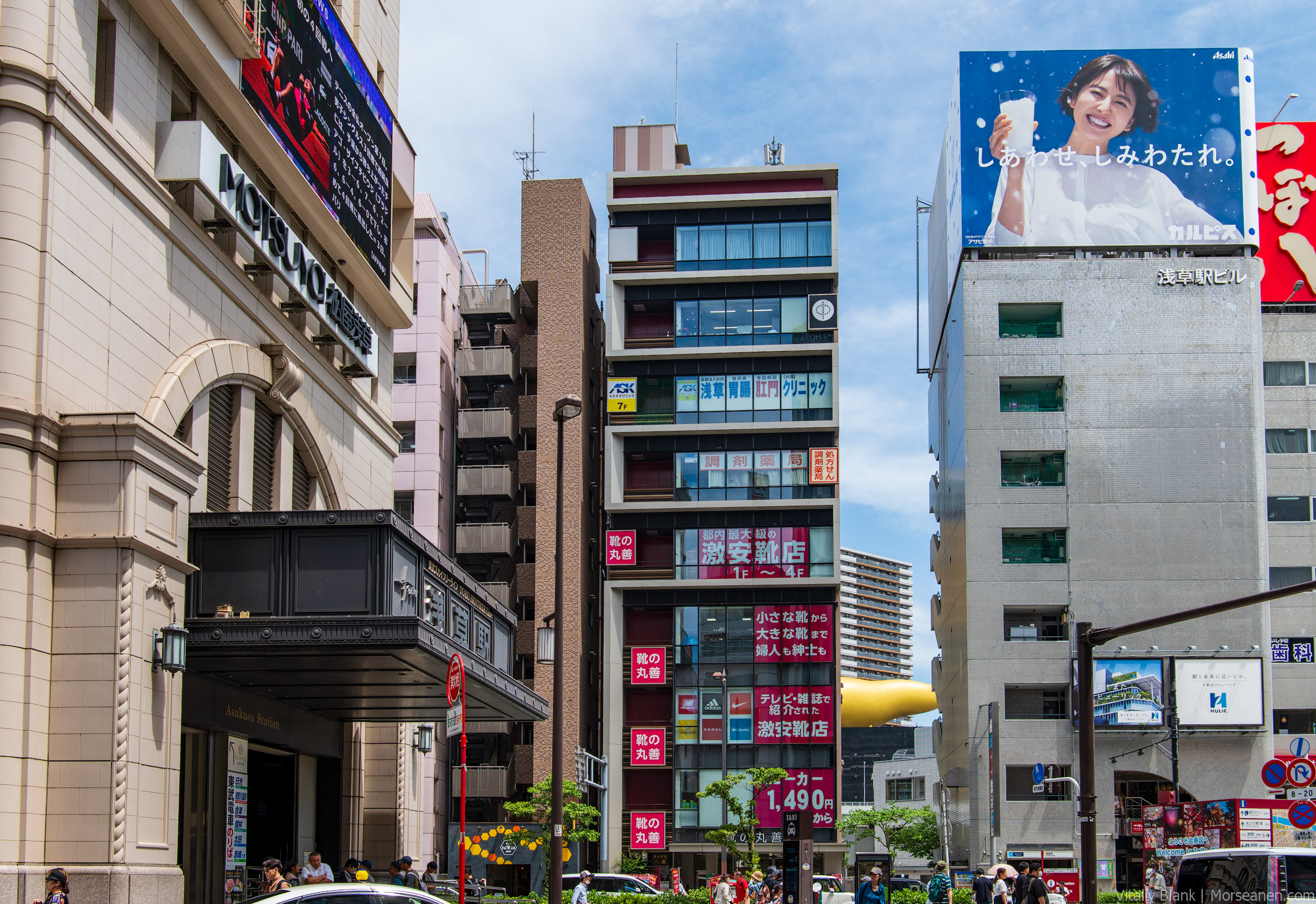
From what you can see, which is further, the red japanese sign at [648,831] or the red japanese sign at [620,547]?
the red japanese sign at [620,547]

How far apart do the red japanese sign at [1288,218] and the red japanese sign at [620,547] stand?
34.1m

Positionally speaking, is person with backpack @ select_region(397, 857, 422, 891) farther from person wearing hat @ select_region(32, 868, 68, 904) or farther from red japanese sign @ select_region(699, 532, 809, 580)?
red japanese sign @ select_region(699, 532, 809, 580)

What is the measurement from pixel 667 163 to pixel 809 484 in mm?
19864

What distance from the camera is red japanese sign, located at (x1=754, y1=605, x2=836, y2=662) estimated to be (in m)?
66.6

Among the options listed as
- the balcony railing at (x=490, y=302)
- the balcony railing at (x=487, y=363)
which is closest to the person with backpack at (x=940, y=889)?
the balcony railing at (x=487, y=363)

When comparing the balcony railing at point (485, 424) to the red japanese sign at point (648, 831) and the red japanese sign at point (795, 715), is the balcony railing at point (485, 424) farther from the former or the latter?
the red japanese sign at point (648, 831)

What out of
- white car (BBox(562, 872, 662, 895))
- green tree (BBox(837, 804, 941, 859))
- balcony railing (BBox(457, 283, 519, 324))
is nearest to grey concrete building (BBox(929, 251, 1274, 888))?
white car (BBox(562, 872, 662, 895))

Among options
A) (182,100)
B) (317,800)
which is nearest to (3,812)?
(182,100)

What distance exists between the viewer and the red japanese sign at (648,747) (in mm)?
66562

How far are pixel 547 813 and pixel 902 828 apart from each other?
62.7m

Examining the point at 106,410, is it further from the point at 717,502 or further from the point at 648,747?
the point at 717,502

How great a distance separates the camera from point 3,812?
60.6ft

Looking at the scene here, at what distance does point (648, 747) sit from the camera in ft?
219

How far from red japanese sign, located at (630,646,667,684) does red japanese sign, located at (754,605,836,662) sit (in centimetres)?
440
